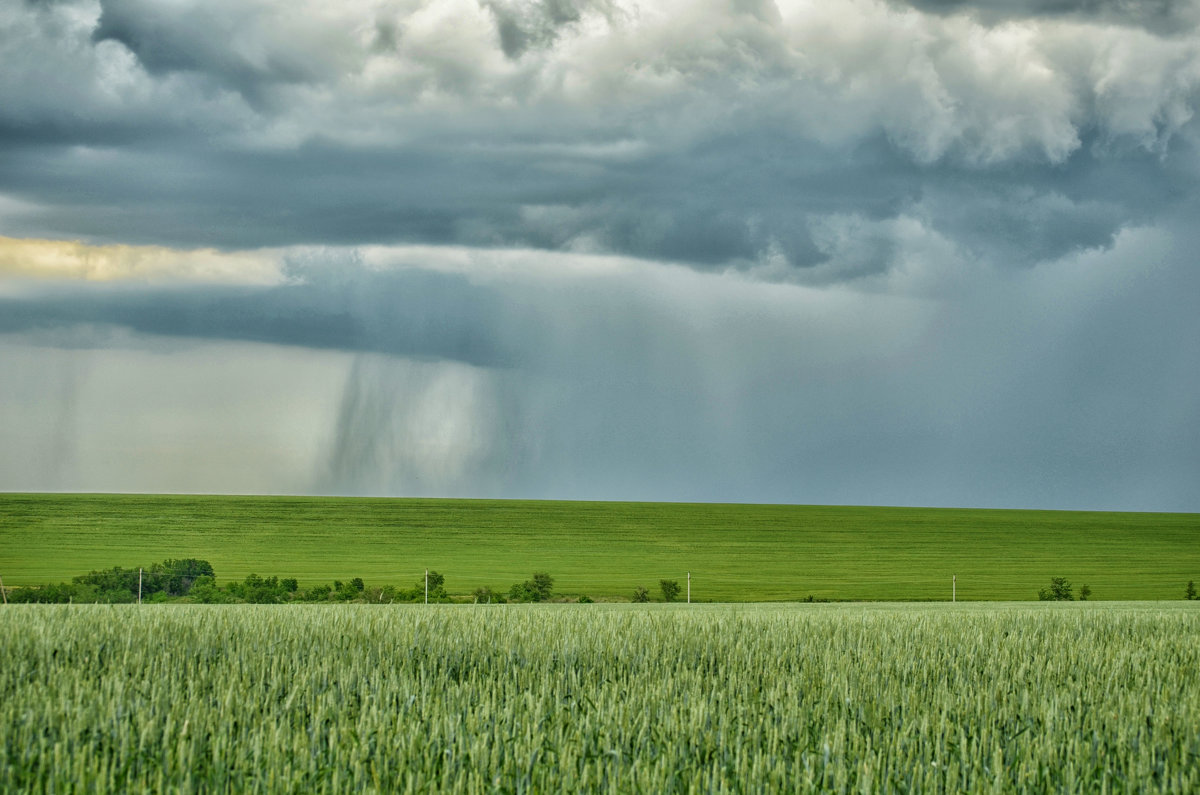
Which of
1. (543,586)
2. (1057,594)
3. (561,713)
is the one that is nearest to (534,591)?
(543,586)

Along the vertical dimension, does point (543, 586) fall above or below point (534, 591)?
above

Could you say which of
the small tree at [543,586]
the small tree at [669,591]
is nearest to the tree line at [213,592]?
the small tree at [543,586]

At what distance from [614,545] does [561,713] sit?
78.6 meters

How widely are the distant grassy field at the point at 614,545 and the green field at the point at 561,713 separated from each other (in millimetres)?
46952

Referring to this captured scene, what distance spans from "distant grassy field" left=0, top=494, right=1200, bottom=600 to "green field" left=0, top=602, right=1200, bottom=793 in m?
47.0

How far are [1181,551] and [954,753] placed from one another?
95025 millimetres

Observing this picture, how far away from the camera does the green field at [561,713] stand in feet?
18.7

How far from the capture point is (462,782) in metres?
5.49

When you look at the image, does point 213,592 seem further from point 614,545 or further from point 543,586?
point 614,545

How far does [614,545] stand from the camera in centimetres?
8500

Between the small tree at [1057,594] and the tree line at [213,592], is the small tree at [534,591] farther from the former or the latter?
the small tree at [1057,594]

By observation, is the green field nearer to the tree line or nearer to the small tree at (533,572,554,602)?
the tree line

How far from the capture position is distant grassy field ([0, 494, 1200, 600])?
67875 millimetres

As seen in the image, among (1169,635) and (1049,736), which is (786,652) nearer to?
(1049,736)
